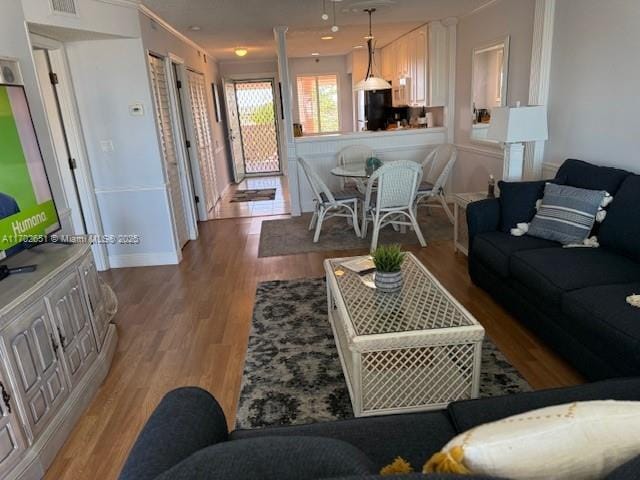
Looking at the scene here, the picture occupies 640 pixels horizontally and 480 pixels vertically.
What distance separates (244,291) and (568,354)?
7.66 feet

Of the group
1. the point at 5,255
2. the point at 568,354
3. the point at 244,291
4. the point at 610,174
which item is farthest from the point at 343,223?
the point at 5,255

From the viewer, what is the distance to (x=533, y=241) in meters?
2.93

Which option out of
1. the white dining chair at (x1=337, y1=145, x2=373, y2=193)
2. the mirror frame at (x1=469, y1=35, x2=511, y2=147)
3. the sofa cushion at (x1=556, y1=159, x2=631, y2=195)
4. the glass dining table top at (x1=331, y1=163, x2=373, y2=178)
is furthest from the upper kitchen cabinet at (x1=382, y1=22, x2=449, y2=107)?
the sofa cushion at (x1=556, y1=159, x2=631, y2=195)

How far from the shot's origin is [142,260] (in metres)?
4.46

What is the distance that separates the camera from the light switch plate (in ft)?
13.4

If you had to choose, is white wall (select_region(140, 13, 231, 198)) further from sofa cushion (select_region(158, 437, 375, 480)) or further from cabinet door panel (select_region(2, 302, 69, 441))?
sofa cushion (select_region(158, 437, 375, 480))

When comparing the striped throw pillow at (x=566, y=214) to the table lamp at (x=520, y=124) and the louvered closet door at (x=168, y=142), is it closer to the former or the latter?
the table lamp at (x=520, y=124)

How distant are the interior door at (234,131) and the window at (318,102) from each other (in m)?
1.45

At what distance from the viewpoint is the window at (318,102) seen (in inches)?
386

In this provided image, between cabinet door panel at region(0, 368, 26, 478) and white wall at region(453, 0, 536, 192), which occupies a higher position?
white wall at region(453, 0, 536, 192)

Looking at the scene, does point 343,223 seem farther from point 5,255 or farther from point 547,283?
point 5,255

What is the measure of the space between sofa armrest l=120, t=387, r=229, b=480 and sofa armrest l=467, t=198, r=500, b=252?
2493 mm

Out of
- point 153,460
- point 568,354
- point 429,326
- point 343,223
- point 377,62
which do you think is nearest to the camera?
point 153,460

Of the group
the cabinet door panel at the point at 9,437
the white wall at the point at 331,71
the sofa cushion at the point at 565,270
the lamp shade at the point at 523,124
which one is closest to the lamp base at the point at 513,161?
the lamp shade at the point at 523,124
